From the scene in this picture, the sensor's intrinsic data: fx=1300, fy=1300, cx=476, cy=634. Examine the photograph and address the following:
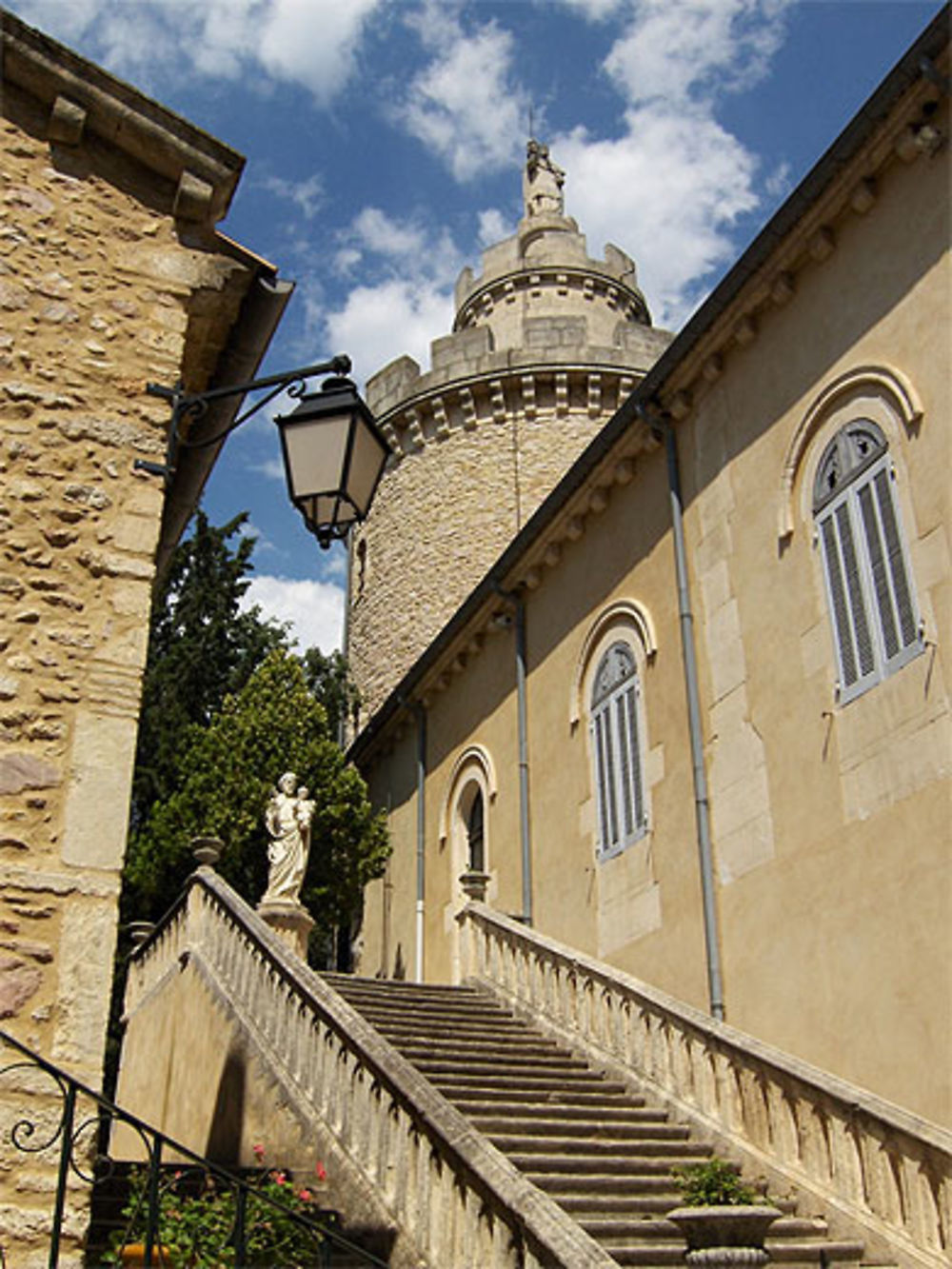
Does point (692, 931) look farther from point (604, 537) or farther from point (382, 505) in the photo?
point (382, 505)

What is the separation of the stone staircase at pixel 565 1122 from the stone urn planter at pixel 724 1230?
1522mm

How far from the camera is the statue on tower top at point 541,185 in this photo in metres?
29.9

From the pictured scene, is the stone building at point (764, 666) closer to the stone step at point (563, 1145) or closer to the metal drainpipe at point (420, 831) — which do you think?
the metal drainpipe at point (420, 831)

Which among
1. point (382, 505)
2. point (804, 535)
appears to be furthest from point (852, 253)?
point (382, 505)

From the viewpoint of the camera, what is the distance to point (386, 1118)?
7.54 m

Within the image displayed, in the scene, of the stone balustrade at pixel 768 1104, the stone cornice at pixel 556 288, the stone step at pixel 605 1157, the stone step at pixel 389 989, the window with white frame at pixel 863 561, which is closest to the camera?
the stone balustrade at pixel 768 1104

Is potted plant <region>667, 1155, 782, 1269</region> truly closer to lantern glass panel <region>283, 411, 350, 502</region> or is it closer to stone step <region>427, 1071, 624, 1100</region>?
lantern glass panel <region>283, 411, 350, 502</region>

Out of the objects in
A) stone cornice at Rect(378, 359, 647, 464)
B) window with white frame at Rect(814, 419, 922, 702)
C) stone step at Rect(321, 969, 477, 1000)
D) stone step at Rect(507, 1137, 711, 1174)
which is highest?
stone cornice at Rect(378, 359, 647, 464)

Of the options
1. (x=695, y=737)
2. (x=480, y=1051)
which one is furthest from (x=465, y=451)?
(x=480, y=1051)

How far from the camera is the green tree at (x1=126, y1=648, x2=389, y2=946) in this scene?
1653cm

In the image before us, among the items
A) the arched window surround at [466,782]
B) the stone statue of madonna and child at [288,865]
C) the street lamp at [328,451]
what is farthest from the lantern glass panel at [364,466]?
the arched window surround at [466,782]

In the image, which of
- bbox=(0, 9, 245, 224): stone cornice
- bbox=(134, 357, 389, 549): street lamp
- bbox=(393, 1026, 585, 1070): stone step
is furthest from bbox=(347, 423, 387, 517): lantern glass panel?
bbox=(393, 1026, 585, 1070): stone step

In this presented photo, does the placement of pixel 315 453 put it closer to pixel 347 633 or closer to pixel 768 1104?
pixel 768 1104

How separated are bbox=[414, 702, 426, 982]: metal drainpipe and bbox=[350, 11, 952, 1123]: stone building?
0.09m
